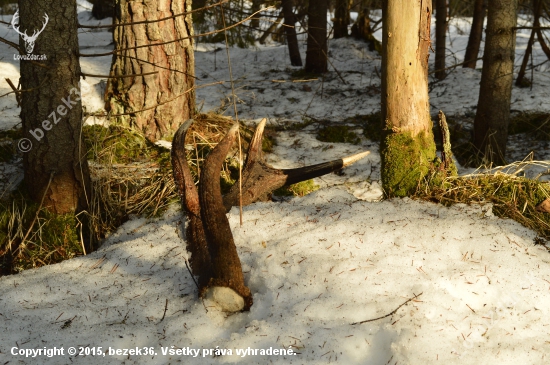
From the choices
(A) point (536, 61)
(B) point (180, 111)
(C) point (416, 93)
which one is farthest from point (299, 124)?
(A) point (536, 61)

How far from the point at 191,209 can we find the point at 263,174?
2.40 ft

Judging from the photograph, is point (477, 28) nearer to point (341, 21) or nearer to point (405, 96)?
point (341, 21)

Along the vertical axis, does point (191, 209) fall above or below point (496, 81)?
below

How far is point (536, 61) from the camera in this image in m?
8.20

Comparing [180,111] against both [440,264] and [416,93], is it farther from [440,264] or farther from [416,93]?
[440,264]

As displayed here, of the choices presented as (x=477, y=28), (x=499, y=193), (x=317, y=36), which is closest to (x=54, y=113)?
(x=499, y=193)

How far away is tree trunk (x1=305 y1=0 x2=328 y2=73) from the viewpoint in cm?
683

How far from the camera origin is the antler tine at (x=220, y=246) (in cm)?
266

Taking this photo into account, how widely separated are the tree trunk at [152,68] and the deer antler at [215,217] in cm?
113

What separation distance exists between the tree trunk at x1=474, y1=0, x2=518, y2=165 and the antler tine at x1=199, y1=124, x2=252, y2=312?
9.08 feet

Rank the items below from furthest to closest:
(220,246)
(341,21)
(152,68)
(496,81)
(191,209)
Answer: (341,21), (496,81), (152,68), (191,209), (220,246)

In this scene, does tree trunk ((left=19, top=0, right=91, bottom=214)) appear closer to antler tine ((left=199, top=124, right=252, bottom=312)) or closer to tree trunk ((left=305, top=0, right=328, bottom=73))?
antler tine ((left=199, top=124, right=252, bottom=312))

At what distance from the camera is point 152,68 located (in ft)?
14.0

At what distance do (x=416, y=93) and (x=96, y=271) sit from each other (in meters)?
2.21
